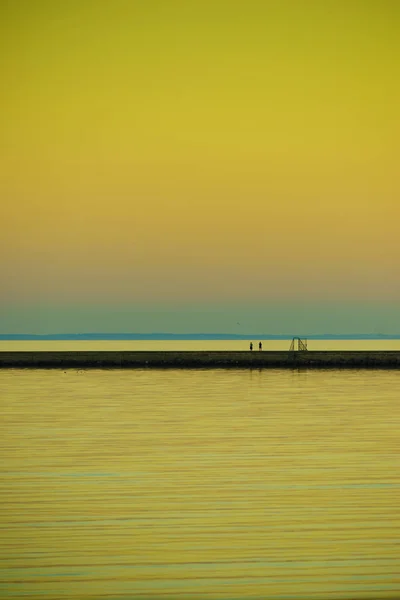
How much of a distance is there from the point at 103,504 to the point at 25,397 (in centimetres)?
1746

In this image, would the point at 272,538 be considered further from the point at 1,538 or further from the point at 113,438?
the point at 113,438

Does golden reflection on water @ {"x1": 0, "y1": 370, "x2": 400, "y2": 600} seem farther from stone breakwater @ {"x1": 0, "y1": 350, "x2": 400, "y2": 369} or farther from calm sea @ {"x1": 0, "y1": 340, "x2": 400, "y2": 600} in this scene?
stone breakwater @ {"x1": 0, "y1": 350, "x2": 400, "y2": 369}

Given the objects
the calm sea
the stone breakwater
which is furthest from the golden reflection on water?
the stone breakwater

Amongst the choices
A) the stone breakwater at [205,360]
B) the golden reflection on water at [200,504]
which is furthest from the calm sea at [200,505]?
the stone breakwater at [205,360]

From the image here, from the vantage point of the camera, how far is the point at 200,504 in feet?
32.2

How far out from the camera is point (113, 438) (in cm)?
1625

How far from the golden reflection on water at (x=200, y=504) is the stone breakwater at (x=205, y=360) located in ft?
94.0

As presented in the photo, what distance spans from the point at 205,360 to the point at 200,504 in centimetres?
4055

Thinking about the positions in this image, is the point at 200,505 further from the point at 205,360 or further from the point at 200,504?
the point at 205,360

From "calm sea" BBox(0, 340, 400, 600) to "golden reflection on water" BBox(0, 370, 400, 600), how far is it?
0.02 metres

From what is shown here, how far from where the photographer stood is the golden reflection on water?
22.3ft

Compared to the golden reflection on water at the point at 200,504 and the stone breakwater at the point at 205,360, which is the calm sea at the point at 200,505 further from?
the stone breakwater at the point at 205,360

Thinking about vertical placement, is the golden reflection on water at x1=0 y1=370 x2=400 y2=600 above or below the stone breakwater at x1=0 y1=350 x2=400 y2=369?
below

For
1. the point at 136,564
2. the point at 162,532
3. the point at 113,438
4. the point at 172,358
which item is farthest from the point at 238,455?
the point at 172,358
